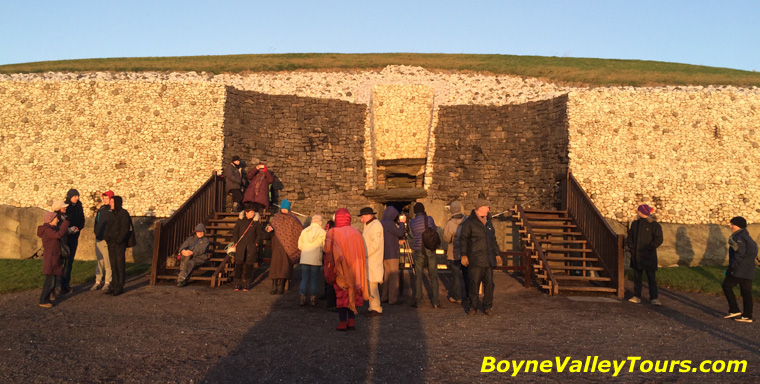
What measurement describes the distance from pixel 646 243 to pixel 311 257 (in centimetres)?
597

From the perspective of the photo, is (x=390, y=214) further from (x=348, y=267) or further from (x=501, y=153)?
(x=501, y=153)

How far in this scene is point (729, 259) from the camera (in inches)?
323

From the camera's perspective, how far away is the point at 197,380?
4.51 m

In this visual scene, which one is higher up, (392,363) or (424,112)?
(424,112)

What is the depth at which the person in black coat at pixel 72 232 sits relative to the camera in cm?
926

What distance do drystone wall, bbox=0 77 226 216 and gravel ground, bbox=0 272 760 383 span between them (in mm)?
7097

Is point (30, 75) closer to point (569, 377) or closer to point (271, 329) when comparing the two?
point (271, 329)

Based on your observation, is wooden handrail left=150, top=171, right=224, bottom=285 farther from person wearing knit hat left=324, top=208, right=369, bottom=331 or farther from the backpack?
the backpack

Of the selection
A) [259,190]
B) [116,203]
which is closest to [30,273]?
[116,203]

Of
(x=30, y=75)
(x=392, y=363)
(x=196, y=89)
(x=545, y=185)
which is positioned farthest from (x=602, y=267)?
(x=30, y=75)

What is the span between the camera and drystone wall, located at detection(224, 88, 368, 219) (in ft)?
53.8

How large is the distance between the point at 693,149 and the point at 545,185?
15.1 feet

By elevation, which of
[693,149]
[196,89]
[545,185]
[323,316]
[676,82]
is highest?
[676,82]

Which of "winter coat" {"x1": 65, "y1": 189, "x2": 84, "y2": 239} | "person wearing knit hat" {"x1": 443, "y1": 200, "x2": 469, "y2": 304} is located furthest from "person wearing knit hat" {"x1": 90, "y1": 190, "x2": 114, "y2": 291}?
"person wearing knit hat" {"x1": 443, "y1": 200, "x2": 469, "y2": 304}
